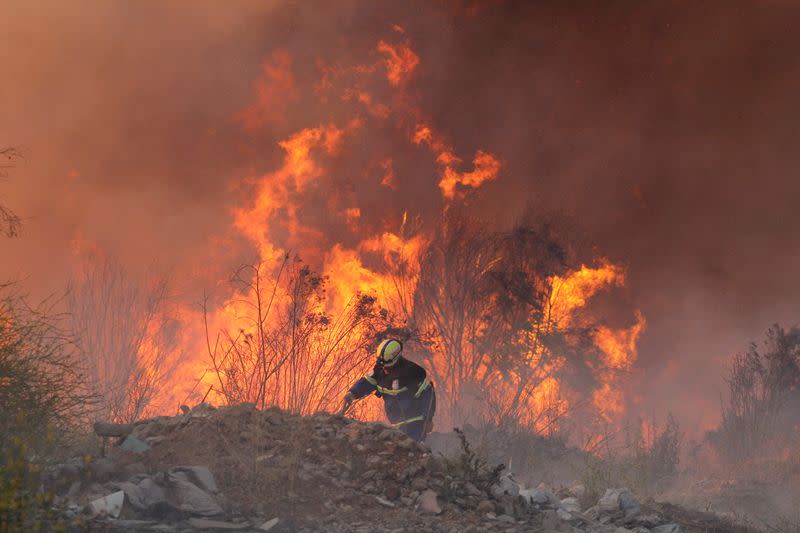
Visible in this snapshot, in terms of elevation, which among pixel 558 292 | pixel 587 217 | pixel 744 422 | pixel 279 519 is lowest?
pixel 279 519

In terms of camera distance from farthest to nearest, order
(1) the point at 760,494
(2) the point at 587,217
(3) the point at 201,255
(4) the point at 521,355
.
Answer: (2) the point at 587,217 < (3) the point at 201,255 < (4) the point at 521,355 < (1) the point at 760,494

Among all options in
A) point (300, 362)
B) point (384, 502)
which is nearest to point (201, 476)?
point (384, 502)

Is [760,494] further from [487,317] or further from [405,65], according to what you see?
[405,65]

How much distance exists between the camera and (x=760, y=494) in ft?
55.2

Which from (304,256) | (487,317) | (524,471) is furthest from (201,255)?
(524,471)

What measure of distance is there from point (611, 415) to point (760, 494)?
13.1 metres

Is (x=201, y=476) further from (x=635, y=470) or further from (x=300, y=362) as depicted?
(x=635, y=470)

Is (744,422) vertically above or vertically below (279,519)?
above

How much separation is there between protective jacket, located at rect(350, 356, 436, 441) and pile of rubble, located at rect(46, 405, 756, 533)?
5.62 feet

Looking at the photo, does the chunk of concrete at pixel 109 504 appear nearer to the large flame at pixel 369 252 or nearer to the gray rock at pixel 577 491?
the gray rock at pixel 577 491

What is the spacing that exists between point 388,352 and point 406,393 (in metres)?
0.73

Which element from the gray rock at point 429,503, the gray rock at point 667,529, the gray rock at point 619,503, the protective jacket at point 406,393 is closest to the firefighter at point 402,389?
the protective jacket at point 406,393

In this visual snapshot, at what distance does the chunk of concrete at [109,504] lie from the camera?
6.65m

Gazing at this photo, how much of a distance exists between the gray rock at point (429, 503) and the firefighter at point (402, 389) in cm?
296
